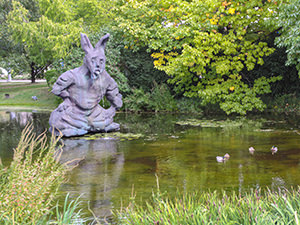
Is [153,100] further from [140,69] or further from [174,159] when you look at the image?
[174,159]

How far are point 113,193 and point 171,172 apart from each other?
134 centimetres

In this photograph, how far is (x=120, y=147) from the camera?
26.3 feet

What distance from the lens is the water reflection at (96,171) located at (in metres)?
4.59

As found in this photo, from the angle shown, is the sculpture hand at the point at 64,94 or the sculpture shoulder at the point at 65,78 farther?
the sculpture hand at the point at 64,94

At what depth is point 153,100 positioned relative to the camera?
654 inches

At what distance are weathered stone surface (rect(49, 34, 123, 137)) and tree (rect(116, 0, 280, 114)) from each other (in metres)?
4.78

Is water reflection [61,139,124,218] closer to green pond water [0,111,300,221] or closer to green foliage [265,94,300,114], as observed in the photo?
→ green pond water [0,111,300,221]

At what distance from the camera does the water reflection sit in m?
4.59

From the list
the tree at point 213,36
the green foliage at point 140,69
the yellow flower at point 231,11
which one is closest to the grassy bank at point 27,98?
the green foliage at point 140,69

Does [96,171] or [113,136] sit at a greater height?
[96,171]

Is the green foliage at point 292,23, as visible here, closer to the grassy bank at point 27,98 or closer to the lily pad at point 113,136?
the lily pad at point 113,136

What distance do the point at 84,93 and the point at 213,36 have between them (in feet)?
20.0

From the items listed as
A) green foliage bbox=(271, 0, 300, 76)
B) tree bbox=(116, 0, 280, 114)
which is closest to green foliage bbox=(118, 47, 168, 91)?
tree bbox=(116, 0, 280, 114)

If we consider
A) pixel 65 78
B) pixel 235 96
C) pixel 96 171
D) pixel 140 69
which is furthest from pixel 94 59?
pixel 140 69
